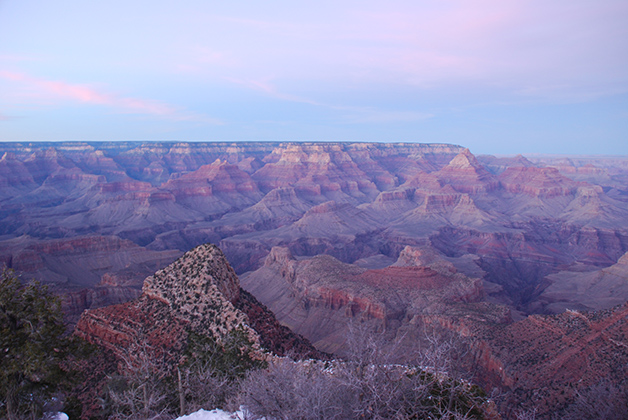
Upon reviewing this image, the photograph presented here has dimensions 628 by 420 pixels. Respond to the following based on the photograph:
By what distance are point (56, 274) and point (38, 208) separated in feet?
343

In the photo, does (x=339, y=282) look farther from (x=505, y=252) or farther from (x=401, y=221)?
(x=401, y=221)

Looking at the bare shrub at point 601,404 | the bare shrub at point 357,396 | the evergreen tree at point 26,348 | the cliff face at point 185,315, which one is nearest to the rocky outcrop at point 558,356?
the bare shrub at point 601,404

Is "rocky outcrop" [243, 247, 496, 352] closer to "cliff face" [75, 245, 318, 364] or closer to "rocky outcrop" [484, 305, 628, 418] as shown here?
"rocky outcrop" [484, 305, 628, 418]

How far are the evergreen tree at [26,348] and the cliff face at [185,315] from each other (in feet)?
24.8

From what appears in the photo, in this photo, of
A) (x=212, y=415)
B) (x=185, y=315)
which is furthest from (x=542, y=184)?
(x=212, y=415)

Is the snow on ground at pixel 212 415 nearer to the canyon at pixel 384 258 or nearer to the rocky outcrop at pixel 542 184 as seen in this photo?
the canyon at pixel 384 258

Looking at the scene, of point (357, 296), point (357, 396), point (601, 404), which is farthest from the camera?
point (357, 296)

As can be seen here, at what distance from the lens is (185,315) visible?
25469 mm

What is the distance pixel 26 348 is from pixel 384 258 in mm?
92599

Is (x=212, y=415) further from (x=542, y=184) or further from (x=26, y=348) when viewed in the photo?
(x=542, y=184)

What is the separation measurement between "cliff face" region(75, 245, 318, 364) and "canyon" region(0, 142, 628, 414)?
293 millimetres

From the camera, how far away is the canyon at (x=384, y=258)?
32812 mm

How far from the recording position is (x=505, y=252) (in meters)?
115

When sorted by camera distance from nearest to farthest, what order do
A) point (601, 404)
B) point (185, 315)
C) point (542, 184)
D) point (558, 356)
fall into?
A: point (601, 404) < point (185, 315) < point (558, 356) < point (542, 184)
